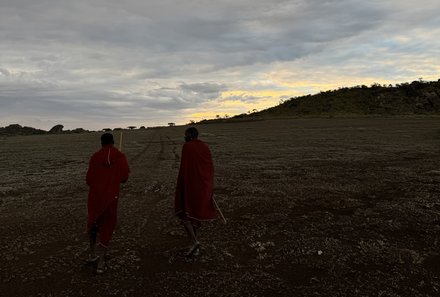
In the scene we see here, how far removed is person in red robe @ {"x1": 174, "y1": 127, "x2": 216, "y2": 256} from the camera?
Answer: 713 cm

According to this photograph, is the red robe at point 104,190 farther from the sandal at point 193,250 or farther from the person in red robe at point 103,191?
the sandal at point 193,250

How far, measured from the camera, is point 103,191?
6422 millimetres

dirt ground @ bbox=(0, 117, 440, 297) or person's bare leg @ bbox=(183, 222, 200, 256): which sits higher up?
person's bare leg @ bbox=(183, 222, 200, 256)

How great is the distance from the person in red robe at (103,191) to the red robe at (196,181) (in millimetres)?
1182

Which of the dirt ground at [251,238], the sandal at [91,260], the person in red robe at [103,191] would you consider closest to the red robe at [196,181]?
the dirt ground at [251,238]

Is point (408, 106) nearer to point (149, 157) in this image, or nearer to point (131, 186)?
point (149, 157)

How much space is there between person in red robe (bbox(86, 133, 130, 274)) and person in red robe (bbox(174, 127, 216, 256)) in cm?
119

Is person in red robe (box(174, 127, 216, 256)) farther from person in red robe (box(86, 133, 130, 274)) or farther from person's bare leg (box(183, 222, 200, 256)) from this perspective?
person in red robe (box(86, 133, 130, 274))

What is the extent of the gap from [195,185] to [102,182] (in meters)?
1.62

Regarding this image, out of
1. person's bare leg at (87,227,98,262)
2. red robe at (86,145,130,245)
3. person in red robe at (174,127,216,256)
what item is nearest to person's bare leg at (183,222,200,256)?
person in red robe at (174,127,216,256)

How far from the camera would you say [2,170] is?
2022cm

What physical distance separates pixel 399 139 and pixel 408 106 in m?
36.2

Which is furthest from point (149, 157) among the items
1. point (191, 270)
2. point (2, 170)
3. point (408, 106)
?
point (408, 106)

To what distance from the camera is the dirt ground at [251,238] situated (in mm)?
6148
